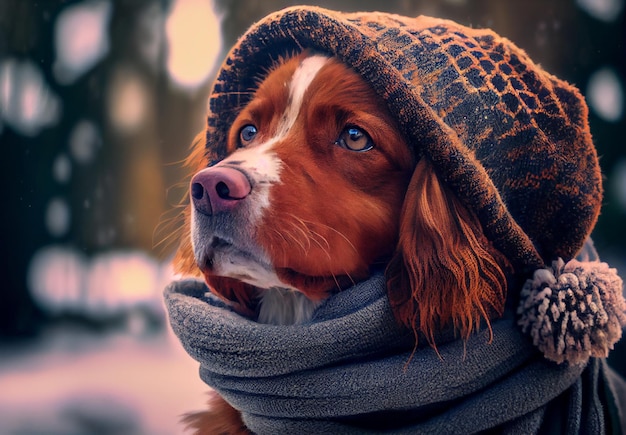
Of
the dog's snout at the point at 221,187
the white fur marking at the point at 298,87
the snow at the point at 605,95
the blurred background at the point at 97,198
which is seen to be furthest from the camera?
the blurred background at the point at 97,198

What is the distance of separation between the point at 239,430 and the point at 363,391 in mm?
253

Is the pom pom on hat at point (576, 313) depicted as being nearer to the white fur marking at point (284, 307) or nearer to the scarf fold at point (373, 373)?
the scarf fold at point (373, 373)

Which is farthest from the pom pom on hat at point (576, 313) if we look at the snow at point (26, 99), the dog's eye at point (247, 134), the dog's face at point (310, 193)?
the snow at point (26, 99)

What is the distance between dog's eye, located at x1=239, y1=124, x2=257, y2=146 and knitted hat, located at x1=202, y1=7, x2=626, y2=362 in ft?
0.45

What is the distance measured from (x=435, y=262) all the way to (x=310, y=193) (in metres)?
0.17

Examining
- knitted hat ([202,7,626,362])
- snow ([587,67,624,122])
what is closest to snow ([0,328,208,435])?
knitted hat ([202,7,626,362])

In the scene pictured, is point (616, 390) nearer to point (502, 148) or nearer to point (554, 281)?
point (554, 281)

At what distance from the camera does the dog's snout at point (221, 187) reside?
0.58 meters

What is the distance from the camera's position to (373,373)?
635 millimetres

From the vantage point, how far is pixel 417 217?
640 millimetres

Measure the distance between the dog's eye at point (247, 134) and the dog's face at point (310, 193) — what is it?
50 mm

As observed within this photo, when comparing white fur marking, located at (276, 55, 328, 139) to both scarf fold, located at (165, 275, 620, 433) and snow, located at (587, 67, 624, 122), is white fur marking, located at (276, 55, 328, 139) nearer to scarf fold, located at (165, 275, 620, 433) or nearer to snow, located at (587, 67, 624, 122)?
scarf fold, located at (165, 275, 620, 433)

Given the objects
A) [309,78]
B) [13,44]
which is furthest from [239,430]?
[13,44]

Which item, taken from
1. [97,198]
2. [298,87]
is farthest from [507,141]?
[97,198]
